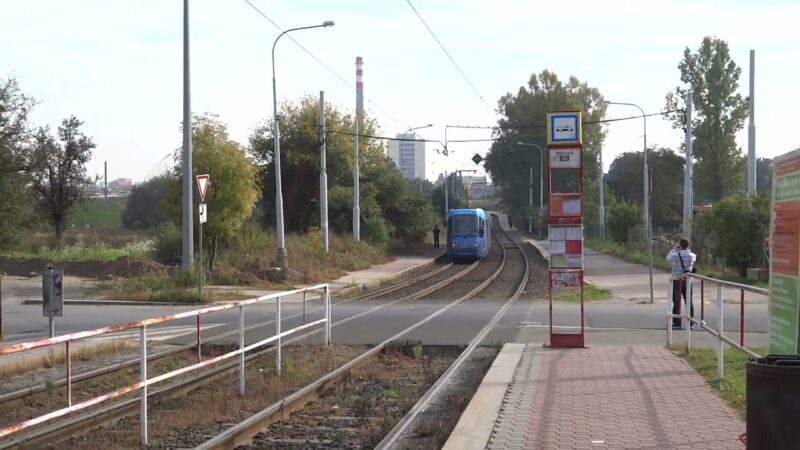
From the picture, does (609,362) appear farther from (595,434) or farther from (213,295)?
(213,295)

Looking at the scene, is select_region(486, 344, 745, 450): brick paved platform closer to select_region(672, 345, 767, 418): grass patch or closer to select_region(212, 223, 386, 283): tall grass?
select_region(672, 345, 767, 418): grass patch

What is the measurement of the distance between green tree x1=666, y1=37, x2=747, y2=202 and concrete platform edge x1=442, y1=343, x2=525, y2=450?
205 ft

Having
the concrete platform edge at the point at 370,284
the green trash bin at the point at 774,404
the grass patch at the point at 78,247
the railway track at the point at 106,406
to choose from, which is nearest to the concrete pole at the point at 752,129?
the concrete platform edge at the point at 370,284

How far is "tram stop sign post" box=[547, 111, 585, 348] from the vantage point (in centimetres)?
1438

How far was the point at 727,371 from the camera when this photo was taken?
11.8 metres

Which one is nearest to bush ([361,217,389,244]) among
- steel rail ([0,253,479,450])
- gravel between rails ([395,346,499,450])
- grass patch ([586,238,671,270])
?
grass patch ([586,238,671,270])

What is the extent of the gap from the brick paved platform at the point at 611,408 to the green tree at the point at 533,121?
94511 millimetres

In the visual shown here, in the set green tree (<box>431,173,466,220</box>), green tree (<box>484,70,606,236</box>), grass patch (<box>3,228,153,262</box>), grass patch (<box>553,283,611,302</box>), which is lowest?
grass patch (<box>553,283,611,302</box>)

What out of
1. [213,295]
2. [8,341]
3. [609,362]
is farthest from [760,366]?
[213,295]

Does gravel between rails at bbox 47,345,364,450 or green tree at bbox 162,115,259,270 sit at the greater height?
green tree at bbox 162,115,259,270

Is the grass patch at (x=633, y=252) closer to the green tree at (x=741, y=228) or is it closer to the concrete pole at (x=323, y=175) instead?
the green tree at (x=741, y=228)

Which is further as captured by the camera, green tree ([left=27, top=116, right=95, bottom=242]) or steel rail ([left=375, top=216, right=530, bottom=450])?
green tree ([left=27, top=116, right=95, bottom=242])

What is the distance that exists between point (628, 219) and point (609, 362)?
50.8 metres

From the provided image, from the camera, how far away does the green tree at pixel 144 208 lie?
2527 inches
